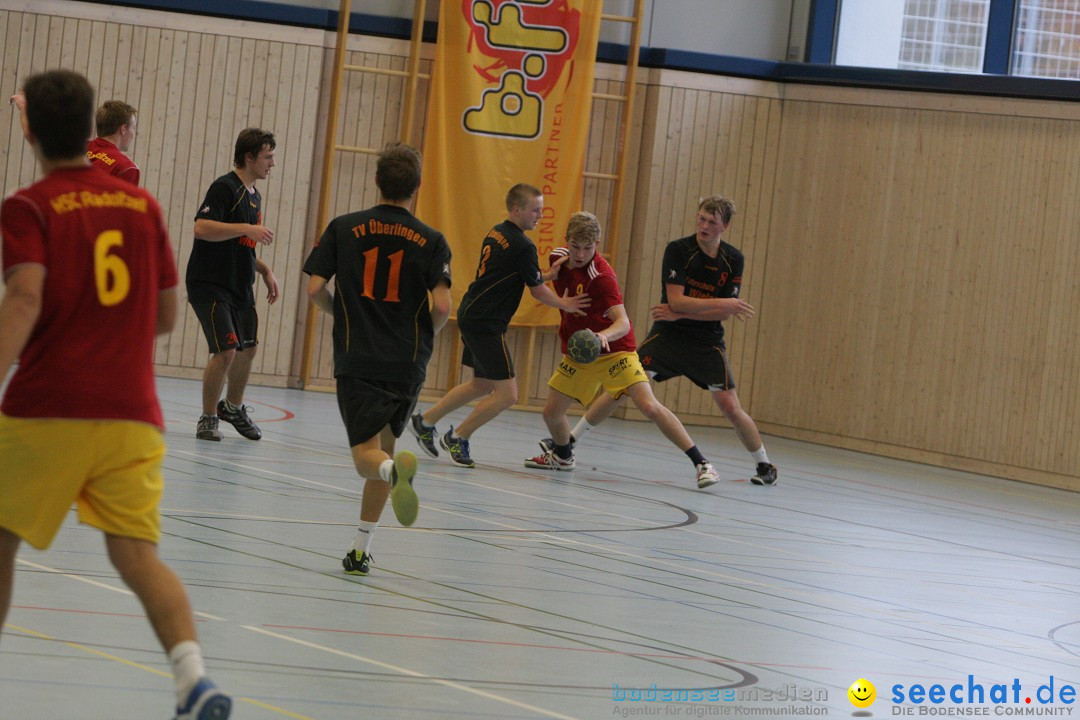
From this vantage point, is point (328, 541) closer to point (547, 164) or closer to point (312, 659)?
point (312, 659)

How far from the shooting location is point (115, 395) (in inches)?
124

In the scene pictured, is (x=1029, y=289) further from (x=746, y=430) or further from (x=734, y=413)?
(x=734, y=413)

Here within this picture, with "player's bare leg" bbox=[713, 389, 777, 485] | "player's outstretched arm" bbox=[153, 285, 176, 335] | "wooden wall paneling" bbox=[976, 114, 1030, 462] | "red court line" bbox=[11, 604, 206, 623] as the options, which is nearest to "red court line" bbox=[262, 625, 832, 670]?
"red court line" bbox=[11, 604, 206, 623]

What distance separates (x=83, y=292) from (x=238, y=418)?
6207 millimetres

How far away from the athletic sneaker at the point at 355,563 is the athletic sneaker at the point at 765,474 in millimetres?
5325

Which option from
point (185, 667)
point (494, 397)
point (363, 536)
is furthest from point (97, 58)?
point (185, 667)

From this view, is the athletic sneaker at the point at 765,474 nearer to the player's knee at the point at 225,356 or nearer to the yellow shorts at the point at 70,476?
the player's knee at the point at 225,356

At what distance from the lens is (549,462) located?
977 centimetres

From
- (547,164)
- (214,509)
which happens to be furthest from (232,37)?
(214,509)

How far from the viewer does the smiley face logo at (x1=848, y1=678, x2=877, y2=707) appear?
4.35 metres

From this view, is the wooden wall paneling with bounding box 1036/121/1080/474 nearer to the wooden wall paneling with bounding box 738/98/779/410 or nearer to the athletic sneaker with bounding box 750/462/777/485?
the wooden wall paneling with bounding box 738/98/779/410

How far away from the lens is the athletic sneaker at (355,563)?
5.45 meters

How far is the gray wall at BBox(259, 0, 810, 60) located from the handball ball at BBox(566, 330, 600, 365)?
20.4ft

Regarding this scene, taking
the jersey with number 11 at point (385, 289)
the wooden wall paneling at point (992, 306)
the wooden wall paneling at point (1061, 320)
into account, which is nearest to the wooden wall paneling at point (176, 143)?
the wooden wall paneling at point (992, 306)
